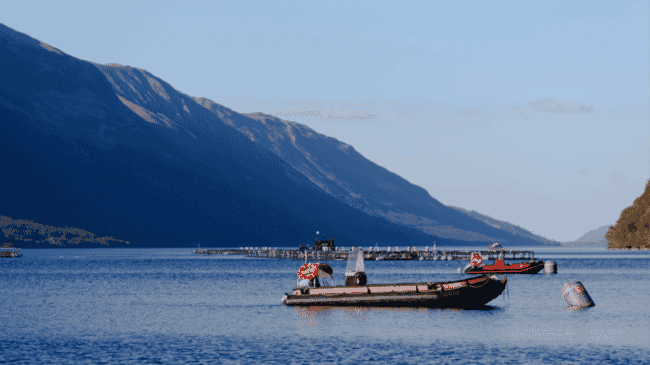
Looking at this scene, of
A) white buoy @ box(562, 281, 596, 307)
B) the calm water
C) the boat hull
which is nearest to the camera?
the calm water

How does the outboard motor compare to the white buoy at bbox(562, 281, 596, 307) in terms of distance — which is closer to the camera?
the white buoy at bbox(562, 281, 596, 307)

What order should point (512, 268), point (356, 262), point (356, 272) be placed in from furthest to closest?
point (512, 268), point (356, 262), point (356, 272)

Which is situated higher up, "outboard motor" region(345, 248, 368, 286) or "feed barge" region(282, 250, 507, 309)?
"outboard motor" region(345, 248, 368, 286)

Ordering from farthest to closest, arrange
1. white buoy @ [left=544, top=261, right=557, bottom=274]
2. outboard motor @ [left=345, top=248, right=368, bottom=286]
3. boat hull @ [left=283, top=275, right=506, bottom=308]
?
white buoy @ [left=544, top=261, right=557, bottom=274]
outboard motor @ [left=345, top=248, right=368, bottom=286]
boat hull @ [left=283, top=275, right=506, bottom=308]

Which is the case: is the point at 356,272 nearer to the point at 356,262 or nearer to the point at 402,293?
the point at 356,262

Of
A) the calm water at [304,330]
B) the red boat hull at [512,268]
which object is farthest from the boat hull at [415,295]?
the red boat hull at [512,268]

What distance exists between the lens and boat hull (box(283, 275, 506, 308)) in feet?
211

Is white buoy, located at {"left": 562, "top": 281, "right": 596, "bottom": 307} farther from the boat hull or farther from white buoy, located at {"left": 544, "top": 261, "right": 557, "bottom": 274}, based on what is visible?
white buoy, located at {"left": 544, "top": 261, "right": 557, "bottom": 274}

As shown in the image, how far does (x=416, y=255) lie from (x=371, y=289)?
439 feet

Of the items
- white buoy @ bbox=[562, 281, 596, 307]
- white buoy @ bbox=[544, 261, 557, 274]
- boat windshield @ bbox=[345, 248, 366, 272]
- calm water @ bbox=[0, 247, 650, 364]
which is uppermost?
boat windshield @ bbox=[345, 248, 366, 272]

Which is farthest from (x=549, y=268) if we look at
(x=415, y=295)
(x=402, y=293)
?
(x=402, y=293)

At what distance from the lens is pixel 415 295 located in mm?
64062

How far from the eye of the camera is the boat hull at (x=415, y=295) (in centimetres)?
6425

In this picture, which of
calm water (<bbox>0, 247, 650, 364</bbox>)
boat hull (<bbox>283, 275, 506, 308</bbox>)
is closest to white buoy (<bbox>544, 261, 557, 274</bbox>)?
calm water (<bbox>0, 247, 650, 364</bbox>)
